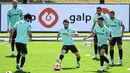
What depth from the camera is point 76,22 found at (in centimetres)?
3097

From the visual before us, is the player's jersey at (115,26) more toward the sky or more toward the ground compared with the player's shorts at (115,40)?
more toward the sky

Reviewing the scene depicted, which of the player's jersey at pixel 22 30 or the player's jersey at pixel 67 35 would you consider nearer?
the player's jersey at pixel 22 30

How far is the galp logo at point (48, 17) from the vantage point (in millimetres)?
30828

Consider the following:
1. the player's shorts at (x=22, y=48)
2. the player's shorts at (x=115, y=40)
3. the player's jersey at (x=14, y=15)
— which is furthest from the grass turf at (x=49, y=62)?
the player's jersey at (x=14, y=15)

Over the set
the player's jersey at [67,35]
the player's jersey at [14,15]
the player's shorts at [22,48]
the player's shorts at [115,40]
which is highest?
the player's jersey at [14,15]

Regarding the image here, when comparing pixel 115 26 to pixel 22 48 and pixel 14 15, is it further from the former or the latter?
pixel 14 15

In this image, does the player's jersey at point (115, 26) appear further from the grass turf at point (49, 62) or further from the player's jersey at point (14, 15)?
the player's jersey at point (14, 15)

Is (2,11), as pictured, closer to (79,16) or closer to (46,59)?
(79,16)

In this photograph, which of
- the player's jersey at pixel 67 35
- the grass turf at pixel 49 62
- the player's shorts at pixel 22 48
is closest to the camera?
the player's shorts at pixel 22 48

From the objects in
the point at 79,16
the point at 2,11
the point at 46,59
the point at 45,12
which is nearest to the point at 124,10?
the point at 79,16

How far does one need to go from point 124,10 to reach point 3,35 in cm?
834

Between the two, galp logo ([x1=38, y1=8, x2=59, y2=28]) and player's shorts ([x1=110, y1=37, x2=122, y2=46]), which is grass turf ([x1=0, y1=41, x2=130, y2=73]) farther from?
galp logo ([x1=38, y1=8, x2=59, y2=28])

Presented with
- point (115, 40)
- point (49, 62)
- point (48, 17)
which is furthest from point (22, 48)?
point (48, 17)

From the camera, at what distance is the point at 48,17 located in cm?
3098
